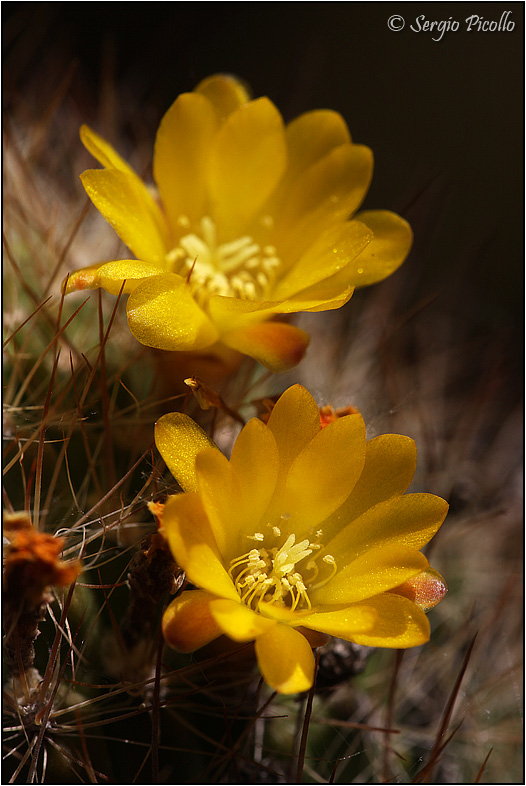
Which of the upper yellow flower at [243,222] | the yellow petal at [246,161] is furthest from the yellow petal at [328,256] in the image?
the yellow petal at [246,161]

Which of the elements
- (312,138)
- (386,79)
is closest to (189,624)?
(312,138)

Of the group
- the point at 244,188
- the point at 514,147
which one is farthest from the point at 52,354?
the point at 514,147

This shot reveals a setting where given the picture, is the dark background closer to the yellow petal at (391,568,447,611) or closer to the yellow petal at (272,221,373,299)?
the yellow petal at (272,221,373,299)

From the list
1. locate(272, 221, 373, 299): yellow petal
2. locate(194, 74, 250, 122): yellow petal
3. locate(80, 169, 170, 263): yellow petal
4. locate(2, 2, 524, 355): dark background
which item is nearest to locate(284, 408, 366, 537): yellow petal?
locate(272, 221, 373, 299): yellow petal

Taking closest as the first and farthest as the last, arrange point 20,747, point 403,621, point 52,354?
point 403,621
point 20,747
point 52,354

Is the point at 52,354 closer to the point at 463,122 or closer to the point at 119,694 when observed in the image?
the point at 119,694
